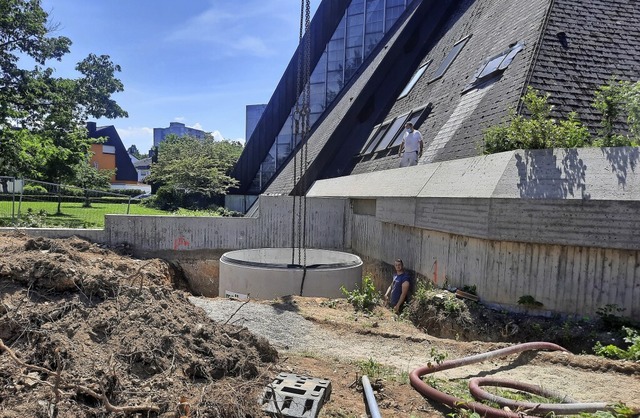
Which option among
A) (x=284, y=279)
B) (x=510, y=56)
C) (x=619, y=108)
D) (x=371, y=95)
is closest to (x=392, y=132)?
(x=371, y=95)

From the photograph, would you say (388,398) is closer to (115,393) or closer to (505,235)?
(115,393)

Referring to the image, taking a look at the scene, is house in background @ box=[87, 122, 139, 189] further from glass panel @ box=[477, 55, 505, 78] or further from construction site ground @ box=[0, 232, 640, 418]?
construction site ground @ box=[0, 232, 640, 418]

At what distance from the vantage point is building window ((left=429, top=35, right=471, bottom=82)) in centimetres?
1482

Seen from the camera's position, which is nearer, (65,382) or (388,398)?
(65,382)

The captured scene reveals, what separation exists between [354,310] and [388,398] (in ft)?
14.9

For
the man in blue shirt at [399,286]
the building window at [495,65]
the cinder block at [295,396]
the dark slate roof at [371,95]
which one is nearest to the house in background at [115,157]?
the dark slate roof at [371,95]

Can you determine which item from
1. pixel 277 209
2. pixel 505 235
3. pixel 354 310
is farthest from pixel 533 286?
pixel 277 209

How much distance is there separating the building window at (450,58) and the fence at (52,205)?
12.2m

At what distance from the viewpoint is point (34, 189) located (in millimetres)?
18906

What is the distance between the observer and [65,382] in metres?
3.75

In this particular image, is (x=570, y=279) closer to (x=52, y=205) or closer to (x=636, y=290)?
(x=636, y=290)

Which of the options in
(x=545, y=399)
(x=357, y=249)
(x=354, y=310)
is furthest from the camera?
(x=357, y=249)

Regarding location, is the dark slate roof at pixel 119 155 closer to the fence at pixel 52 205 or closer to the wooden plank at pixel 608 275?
the fence at pixel 52 205

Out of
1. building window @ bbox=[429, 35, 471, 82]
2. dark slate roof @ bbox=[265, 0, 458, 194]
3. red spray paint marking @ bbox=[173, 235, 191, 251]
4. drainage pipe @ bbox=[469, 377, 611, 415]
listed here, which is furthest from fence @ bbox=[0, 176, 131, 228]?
drainage pipe @ bbox=[469, 377, 611, 415]
